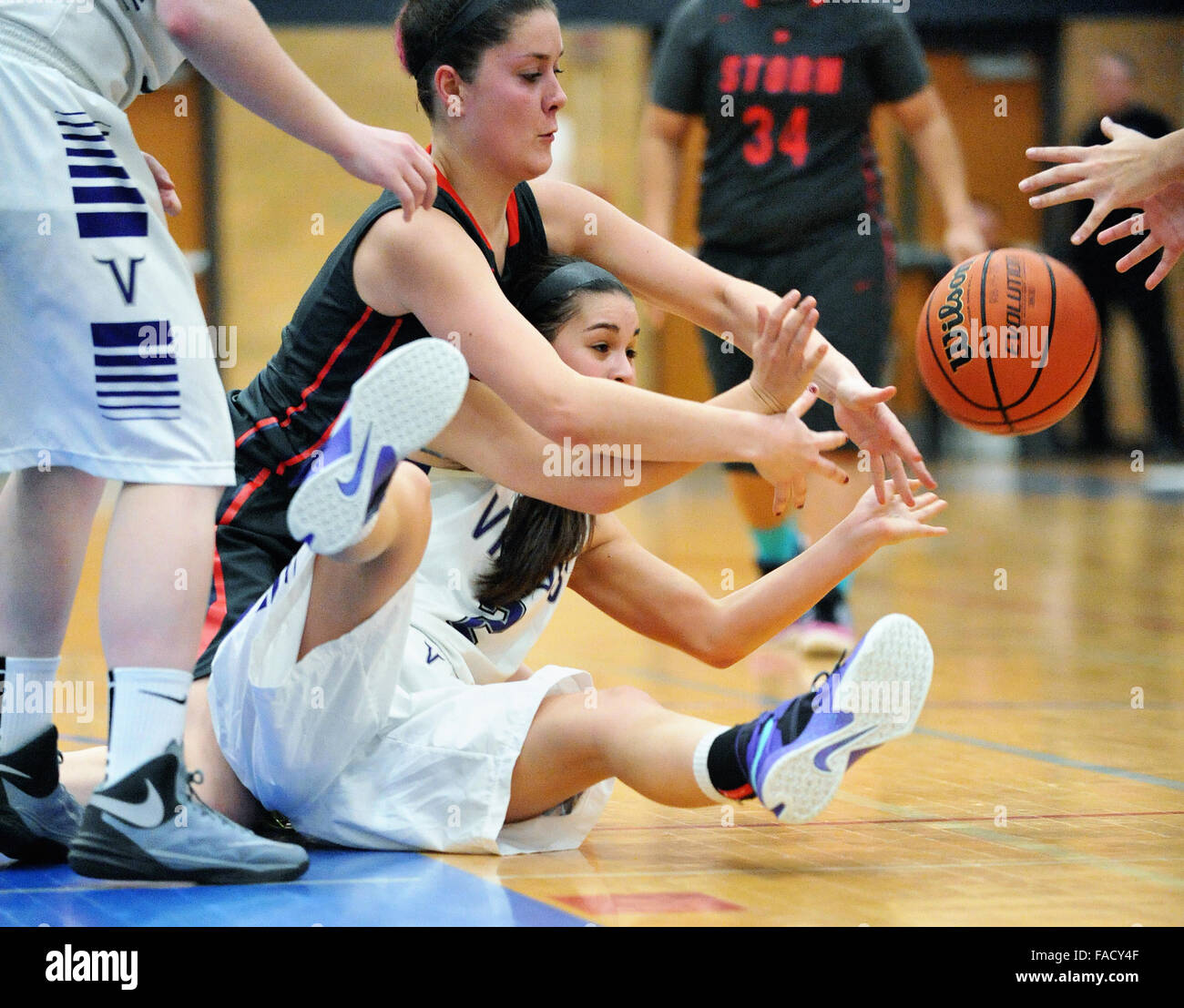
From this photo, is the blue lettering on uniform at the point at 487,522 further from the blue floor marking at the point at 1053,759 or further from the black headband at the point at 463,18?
the blue floor marking at the point at 1053,759

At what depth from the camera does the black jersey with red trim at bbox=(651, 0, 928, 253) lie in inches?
188

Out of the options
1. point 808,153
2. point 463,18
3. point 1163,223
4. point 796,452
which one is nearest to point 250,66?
point 463,18

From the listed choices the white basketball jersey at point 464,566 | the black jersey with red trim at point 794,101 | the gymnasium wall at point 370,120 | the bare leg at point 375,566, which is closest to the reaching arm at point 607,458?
the white basketball jersey at point 464,566

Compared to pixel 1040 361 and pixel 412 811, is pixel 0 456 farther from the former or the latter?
pixel 1040 361

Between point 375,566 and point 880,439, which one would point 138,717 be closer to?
point 375,566

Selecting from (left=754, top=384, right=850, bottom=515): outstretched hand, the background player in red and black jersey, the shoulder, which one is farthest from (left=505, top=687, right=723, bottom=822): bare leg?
the shoulder

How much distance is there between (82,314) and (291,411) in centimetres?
49

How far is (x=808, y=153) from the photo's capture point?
189 inches

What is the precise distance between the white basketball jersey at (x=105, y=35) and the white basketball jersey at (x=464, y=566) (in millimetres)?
776

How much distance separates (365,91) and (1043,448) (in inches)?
236

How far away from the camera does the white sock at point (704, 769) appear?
214cm

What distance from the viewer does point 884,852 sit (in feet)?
7.66

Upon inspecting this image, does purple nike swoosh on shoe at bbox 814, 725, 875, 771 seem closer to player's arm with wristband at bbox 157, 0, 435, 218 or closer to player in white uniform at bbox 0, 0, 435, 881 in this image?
player in white uniform at bbox 0, 0, 435, 881

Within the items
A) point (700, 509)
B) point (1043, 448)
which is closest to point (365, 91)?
point (700, 509)
